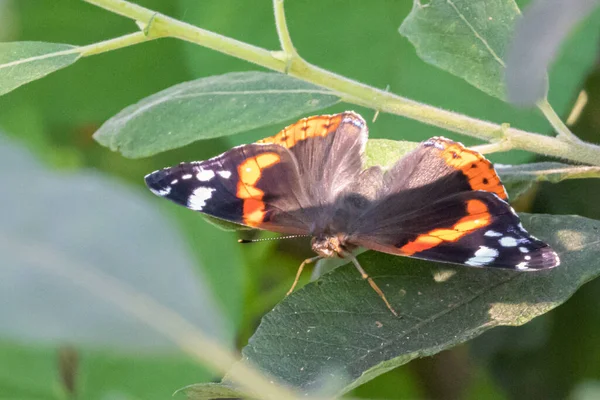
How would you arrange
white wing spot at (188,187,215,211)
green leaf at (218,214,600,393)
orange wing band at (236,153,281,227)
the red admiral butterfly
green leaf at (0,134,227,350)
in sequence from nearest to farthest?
green leaf at (0,134,227,350) → green leaf at (218,214,600,393) → the red admiral butterfly → white wing spot at (188,187,215,211) → orange wing band at (236,153,281,227)

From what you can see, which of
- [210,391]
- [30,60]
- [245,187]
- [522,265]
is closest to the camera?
[210,391]

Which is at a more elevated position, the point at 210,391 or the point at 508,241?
the point at 210,391

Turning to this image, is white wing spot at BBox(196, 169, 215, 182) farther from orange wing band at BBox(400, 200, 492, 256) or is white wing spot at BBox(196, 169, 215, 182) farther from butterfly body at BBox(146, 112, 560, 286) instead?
orange wing band at BBox(400, 200, 492, 256)

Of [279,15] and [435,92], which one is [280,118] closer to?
[279,15]

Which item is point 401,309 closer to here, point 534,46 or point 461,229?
point 461,229

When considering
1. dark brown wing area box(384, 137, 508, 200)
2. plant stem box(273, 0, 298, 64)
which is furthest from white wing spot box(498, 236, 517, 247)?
plant stem box(273, 0, 298, 64)

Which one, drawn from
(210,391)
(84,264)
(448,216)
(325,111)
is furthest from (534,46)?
(325,111)

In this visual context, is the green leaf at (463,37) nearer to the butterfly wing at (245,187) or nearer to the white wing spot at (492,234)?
the white wing spot at (492,234)
